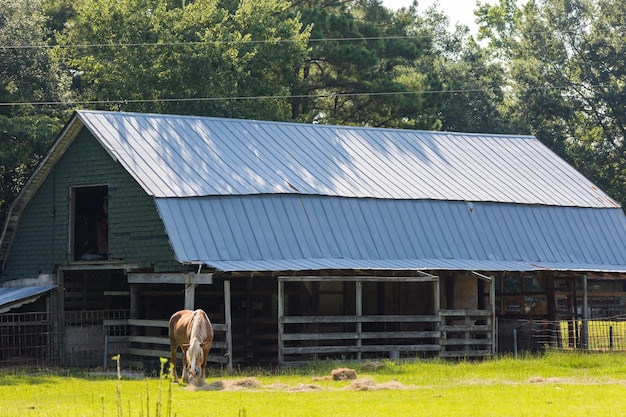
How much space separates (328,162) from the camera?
38.6m

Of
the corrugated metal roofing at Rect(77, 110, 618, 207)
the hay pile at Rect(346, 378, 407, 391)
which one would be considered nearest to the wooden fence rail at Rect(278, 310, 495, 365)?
the corrugated metal roofing at Rect(77, 110, 618, 207)

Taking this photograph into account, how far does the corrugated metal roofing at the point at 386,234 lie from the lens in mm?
32969

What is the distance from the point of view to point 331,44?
198 feet

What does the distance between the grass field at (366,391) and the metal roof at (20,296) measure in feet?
10.1

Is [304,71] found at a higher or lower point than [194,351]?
higher

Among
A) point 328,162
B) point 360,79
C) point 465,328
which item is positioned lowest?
point 465,328

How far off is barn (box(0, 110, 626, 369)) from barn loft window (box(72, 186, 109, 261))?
70 mm

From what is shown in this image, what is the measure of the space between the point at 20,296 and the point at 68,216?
2.65 metres

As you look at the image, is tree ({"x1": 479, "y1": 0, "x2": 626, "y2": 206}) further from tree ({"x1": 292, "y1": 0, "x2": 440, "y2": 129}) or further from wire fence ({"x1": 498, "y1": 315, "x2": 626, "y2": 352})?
wire fence ({"x1": 498, "y1": 315, "x2": 626, "y2": 352})

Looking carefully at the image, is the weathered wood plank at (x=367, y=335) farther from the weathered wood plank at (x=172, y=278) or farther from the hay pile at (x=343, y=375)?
the hay pile at (x=343, y=375)

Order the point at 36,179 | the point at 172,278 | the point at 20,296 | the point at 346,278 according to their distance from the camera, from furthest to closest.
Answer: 1. the point at 36,179
2. the point at 20,296
3. the point at 346,278
4. the point at 172,278

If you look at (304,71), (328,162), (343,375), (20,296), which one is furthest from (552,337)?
(304,71)

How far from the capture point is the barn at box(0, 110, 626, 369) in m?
33.4

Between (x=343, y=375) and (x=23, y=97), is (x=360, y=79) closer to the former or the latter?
(x=23, y=97)
